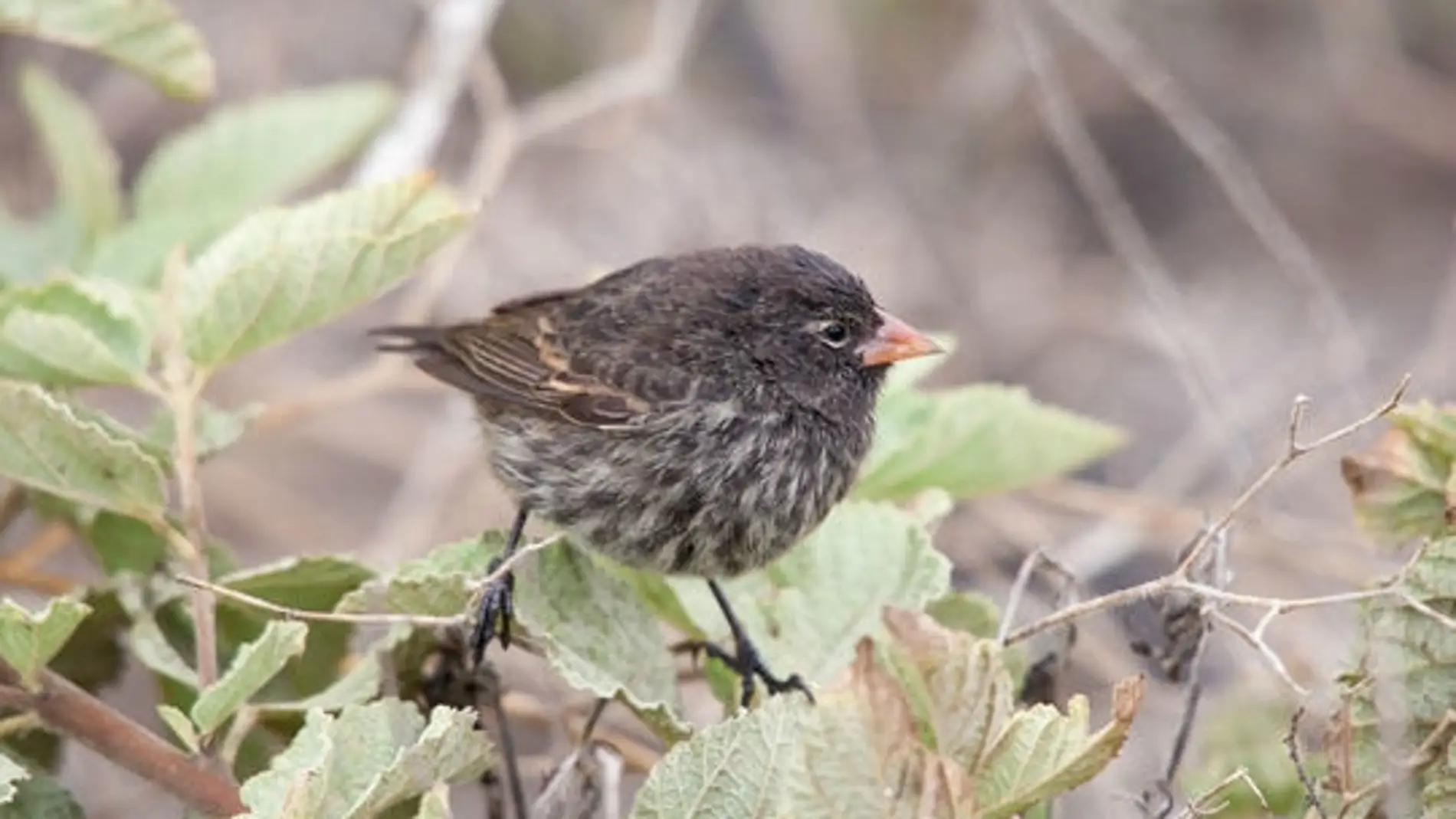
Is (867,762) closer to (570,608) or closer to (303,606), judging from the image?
(570,608)

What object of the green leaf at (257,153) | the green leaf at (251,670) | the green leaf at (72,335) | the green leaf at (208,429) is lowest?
the green leaf at (251,670)

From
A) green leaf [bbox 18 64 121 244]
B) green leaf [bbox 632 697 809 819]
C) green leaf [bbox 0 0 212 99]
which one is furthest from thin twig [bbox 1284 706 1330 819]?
green leaf [bbox 18 64 121 244]

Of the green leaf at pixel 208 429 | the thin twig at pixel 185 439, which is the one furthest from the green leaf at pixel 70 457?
the green leaf at pixel 208 429

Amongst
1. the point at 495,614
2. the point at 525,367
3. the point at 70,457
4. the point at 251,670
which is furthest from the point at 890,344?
the point at 251,670

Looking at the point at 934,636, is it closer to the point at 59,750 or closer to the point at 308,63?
the point at 59,750

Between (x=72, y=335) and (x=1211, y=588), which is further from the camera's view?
(x=72, y=335)

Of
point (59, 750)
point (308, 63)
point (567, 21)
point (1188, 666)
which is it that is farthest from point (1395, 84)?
point (59, 750)

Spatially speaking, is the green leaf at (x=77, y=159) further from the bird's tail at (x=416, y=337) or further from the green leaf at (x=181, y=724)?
the green leaf at (x=181, y=724)
